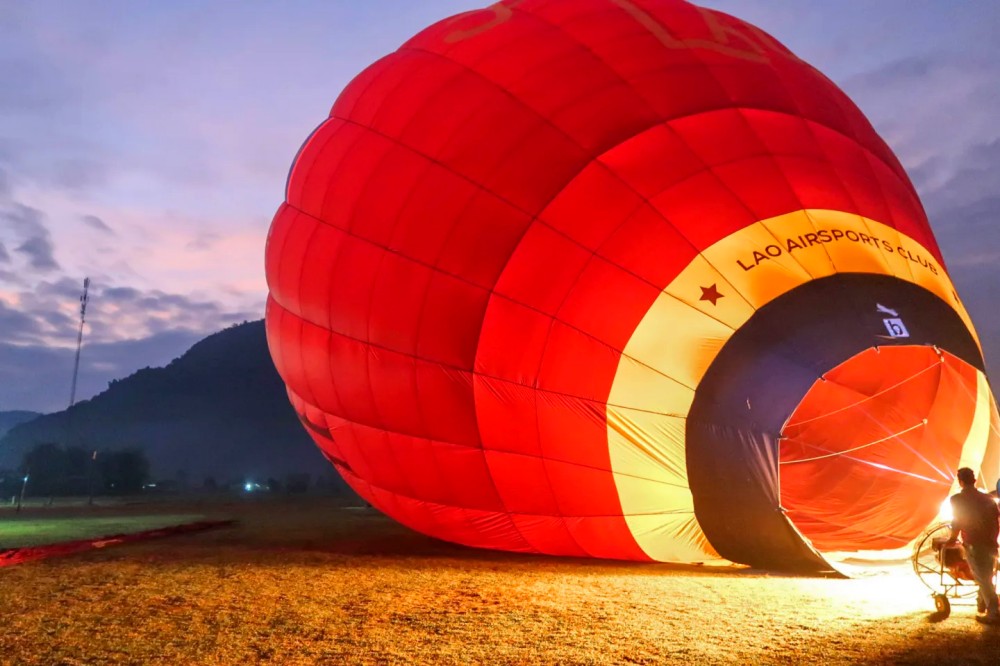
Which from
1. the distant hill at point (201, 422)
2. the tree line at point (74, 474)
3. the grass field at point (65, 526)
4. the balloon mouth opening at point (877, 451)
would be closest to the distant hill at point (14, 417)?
the distant hill at point (201, 422)

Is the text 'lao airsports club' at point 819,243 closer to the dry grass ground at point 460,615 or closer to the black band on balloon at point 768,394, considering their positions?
the black band on balloon at point 768,394

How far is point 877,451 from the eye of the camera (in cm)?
830

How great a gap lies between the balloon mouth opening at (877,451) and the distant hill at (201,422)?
53.7m

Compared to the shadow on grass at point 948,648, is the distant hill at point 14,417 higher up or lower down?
higher up

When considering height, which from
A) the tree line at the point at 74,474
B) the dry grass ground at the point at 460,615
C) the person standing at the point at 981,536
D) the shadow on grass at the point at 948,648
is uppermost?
the person standing at the point at 981,536

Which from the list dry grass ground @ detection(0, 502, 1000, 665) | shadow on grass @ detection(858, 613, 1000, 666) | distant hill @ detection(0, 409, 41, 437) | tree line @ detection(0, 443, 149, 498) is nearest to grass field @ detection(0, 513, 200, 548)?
dry grass ground @ detection(0, 502, 1000, 665)

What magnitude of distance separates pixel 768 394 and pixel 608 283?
4.77 feet

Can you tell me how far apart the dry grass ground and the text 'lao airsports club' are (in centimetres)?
243

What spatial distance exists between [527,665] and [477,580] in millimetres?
2436

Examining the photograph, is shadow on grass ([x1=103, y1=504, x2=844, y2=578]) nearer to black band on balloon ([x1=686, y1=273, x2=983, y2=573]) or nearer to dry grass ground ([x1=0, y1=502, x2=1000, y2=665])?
dry grass ground ([x1=0, y1=502, x2=1000, y2=665])

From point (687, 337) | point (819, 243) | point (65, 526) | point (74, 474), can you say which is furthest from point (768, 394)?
point (74, 474)

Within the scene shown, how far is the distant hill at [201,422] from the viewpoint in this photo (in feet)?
218

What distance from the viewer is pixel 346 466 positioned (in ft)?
26.1

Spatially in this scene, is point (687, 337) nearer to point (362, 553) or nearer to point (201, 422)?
point (362, 553)
